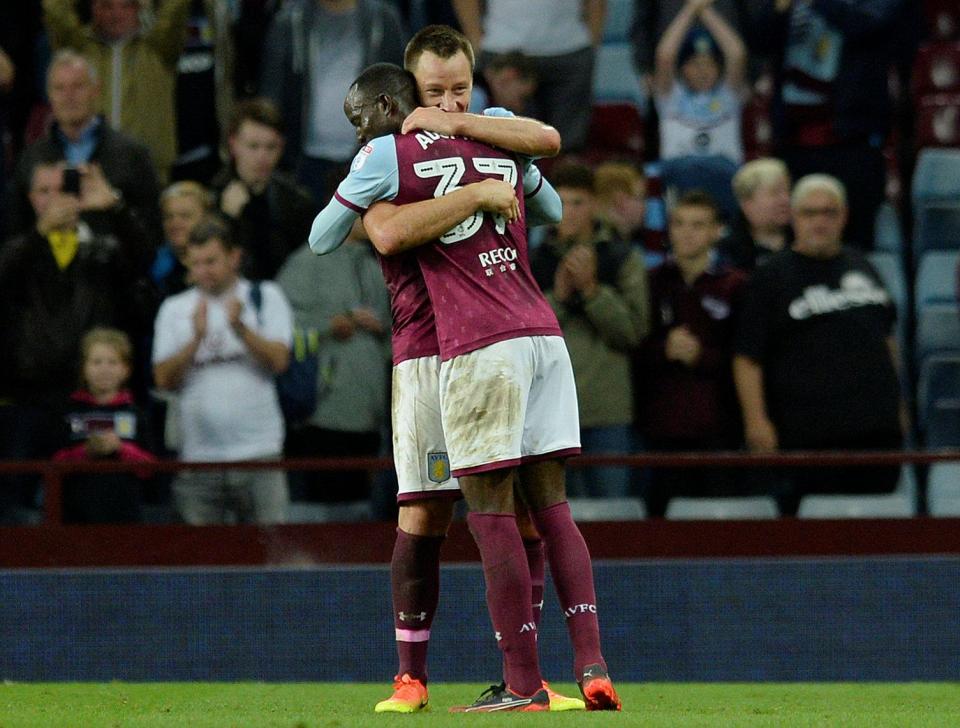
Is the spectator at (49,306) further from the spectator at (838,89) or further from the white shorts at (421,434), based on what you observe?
the spectator at (838,89)

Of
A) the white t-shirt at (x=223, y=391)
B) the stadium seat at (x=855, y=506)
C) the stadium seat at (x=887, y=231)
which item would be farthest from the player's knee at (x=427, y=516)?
the stadium seat at (x=887, y=231)

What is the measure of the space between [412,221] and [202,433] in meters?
3.58

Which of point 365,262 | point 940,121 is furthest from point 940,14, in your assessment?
point 365,262

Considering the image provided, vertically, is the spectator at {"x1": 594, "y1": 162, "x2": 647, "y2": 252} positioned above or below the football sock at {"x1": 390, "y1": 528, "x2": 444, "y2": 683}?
above

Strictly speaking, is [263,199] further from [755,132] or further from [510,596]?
[510,596]

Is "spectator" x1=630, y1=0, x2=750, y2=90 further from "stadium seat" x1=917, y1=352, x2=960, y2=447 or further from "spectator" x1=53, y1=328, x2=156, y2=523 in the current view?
"spectator" x1=53, y1=328, x2=156, y2=523

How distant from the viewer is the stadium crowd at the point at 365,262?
8.44 metres

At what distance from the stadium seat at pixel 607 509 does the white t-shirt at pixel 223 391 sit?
4.78ft

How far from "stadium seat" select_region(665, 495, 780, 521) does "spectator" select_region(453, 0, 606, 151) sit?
246 centimetres

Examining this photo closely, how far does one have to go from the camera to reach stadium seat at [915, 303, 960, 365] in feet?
31.6

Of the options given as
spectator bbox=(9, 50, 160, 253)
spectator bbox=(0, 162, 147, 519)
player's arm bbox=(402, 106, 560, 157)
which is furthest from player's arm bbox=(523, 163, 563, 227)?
spectator bbox=(9, 50, 160, 253)

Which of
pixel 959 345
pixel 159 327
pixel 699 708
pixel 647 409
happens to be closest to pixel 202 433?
pixel 159 327

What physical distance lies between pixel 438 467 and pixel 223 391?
3158 mm

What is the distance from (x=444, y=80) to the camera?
540 centimetres
